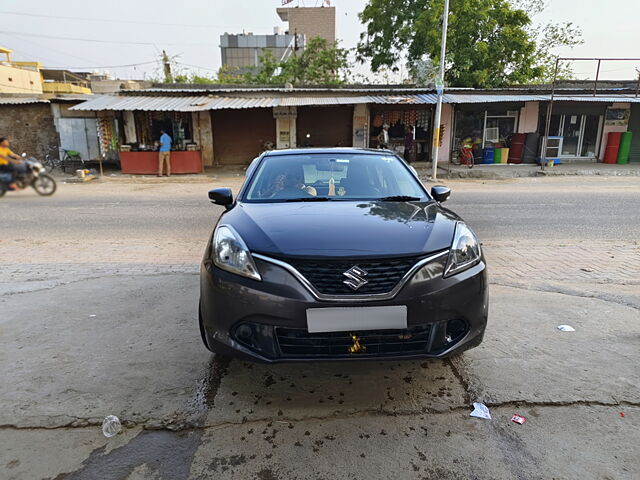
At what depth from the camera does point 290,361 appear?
2500mm

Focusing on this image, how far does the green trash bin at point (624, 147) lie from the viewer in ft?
65.6

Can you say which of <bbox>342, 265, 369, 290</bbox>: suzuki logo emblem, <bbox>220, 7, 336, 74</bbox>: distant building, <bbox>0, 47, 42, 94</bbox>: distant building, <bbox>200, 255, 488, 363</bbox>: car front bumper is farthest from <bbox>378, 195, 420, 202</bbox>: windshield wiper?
<bbox>220, 7, 336, 74</bbox>: distant building

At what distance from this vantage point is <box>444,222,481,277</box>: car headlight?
104 inches

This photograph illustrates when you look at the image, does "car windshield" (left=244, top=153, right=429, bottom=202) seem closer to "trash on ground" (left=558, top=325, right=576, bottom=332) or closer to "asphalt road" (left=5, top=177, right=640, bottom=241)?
"trash on ground" (left=558, top=325, right=576, bottom=332)

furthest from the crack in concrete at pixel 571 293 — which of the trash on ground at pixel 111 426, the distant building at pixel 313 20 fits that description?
the distant building at pixel 313 20

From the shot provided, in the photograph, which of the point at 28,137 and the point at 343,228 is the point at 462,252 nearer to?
the point at 343,228

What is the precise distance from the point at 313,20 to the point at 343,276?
6036cm

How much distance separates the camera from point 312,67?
30.5m

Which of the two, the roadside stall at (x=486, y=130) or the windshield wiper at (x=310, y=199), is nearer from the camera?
the windshield wiper at (x=310, y=199)

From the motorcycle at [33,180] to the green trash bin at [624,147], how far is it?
79.2 ft

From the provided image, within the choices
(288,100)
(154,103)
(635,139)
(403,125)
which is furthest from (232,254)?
(635,139)

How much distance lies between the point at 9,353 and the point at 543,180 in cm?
1625

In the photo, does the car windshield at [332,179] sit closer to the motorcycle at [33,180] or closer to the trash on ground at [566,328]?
the trash on ground at [566,328]

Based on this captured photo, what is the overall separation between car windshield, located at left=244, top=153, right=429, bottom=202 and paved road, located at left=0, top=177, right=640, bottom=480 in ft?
4.31
